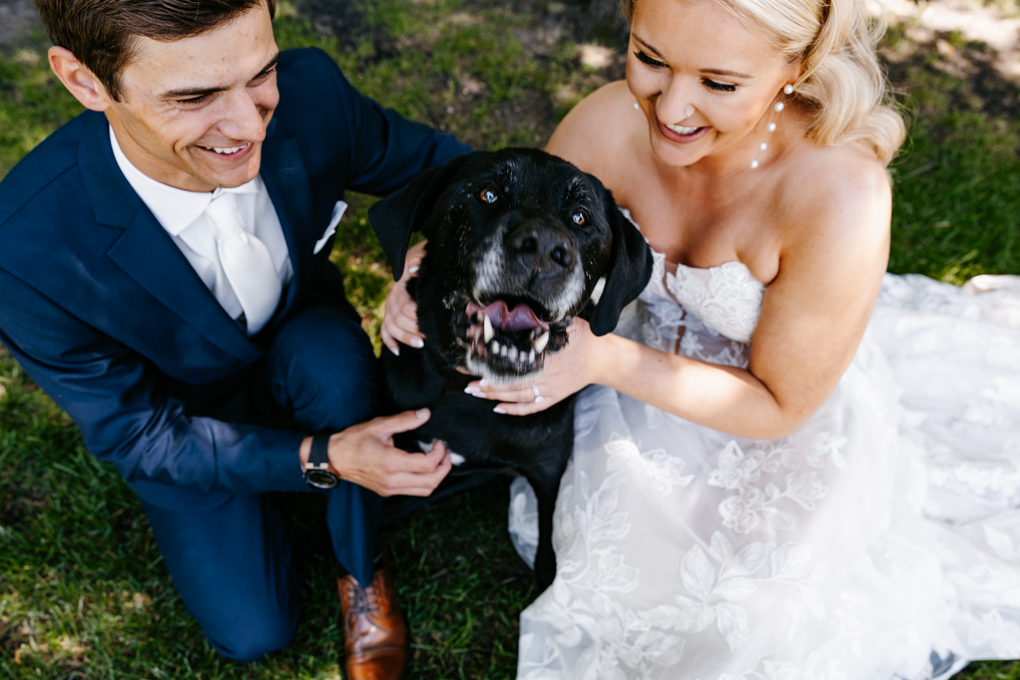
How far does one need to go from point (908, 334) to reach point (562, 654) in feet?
7.00

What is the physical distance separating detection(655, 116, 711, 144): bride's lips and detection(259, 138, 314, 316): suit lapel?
1268mm

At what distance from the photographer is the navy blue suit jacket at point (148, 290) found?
2.00 meters

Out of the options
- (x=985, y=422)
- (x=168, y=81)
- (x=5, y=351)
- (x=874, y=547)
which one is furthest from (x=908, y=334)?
(x=5, y=351)

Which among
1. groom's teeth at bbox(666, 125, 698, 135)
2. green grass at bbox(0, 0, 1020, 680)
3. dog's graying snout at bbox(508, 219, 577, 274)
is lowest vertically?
green grass at bbox(0, 0, 1020, 680)

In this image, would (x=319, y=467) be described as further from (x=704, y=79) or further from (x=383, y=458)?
(x=704, y=79)

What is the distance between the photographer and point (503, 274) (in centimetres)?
188

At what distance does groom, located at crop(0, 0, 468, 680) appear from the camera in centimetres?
188

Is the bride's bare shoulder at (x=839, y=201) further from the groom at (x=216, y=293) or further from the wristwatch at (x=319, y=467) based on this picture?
the wristwatch at (x=319, y=467)

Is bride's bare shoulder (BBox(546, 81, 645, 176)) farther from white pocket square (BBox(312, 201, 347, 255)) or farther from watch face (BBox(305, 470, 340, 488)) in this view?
watch face (BBox(305, 470, 340, 488))

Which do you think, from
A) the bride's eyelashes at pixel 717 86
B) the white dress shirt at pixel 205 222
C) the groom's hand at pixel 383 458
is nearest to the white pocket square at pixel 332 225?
the white dress shirt at pixel 205 222

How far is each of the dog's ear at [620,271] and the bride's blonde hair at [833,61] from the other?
2.18ft

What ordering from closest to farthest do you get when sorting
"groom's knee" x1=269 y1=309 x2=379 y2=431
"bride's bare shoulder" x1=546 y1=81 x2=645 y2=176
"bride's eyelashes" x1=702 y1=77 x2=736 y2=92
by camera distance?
"bride's eyelashes" x1=702 y1=77 x2=736 y2=92
"groom's knee" x1=269 y1=309 x2=379 y2=431
"bride's bare shoulder" x1=546 y1=81 x2=645 y2=176

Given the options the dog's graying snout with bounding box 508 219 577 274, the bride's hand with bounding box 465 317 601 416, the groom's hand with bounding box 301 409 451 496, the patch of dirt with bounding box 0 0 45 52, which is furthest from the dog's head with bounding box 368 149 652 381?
the patch of dirt with bounding box 0 0 45 52

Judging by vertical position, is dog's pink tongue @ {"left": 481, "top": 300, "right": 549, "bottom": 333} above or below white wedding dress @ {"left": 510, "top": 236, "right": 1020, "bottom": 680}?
above
